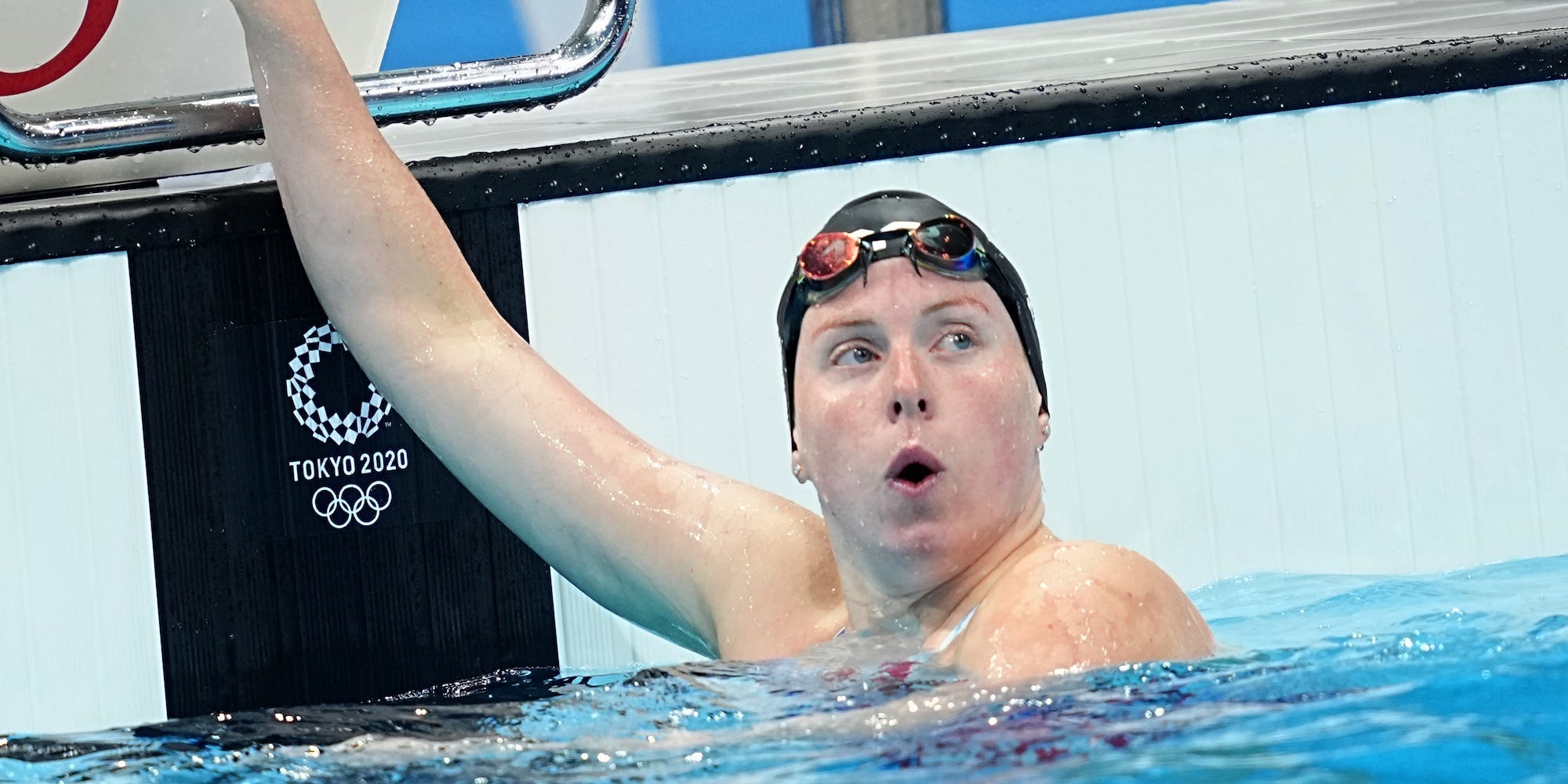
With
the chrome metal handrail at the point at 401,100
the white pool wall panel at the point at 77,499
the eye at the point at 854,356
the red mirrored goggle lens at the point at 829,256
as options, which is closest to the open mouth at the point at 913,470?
the eye at the point at 854,356

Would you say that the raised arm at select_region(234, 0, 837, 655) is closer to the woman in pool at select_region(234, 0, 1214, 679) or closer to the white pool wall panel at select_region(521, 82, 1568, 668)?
the woman in pool at select_region(234, 0, 1214, 679)

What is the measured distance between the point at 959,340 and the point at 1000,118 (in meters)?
0.87

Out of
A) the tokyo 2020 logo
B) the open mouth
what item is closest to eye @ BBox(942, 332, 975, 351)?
the open mouth

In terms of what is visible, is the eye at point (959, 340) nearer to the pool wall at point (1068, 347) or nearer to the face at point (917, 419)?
the face at point (917, 419)

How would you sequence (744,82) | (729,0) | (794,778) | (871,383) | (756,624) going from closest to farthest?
1. (794,778)
2. (871,383)
3. (756,624)
4. (744,82)
5. (729,0)

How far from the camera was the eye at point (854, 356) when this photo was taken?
1.94 metres

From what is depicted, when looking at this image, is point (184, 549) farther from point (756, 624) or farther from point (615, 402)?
point (756, 624)

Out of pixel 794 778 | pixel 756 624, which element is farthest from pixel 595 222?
pixel 794 778

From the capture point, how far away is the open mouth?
1849mm

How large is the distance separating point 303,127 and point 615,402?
28.7 inches

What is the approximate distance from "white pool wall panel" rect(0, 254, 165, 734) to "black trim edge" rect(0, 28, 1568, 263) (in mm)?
633

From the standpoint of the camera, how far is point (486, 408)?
2.29 m

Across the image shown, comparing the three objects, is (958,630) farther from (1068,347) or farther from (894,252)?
(1068,347)

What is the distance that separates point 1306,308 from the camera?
270 cm
